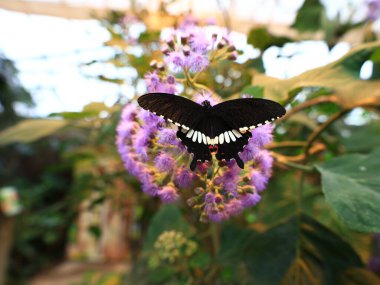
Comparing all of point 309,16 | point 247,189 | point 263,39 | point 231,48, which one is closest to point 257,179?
point 247,189

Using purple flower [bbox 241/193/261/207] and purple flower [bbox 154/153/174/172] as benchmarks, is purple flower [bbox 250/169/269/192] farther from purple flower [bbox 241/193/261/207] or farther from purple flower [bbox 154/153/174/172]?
purple flower [bbox 154/153/174/172]

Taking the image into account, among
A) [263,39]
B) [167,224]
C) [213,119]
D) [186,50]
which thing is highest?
[263,39]

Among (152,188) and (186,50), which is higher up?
(186,50)

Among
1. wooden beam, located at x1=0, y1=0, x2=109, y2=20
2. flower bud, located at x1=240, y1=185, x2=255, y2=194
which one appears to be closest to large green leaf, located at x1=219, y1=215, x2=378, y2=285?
flower bud, located at x1=240, y1=185, x2=255, y2=194

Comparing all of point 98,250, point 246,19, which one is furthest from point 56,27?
point 98,250

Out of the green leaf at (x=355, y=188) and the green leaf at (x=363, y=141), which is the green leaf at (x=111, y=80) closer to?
the green leaf at (x=355, y=188)

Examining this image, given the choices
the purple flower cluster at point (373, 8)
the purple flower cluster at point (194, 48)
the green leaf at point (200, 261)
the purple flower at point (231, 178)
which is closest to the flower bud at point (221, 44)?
the purple flower cluster at point (194, 48)

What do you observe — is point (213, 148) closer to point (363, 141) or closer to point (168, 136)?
point (168, 136)
